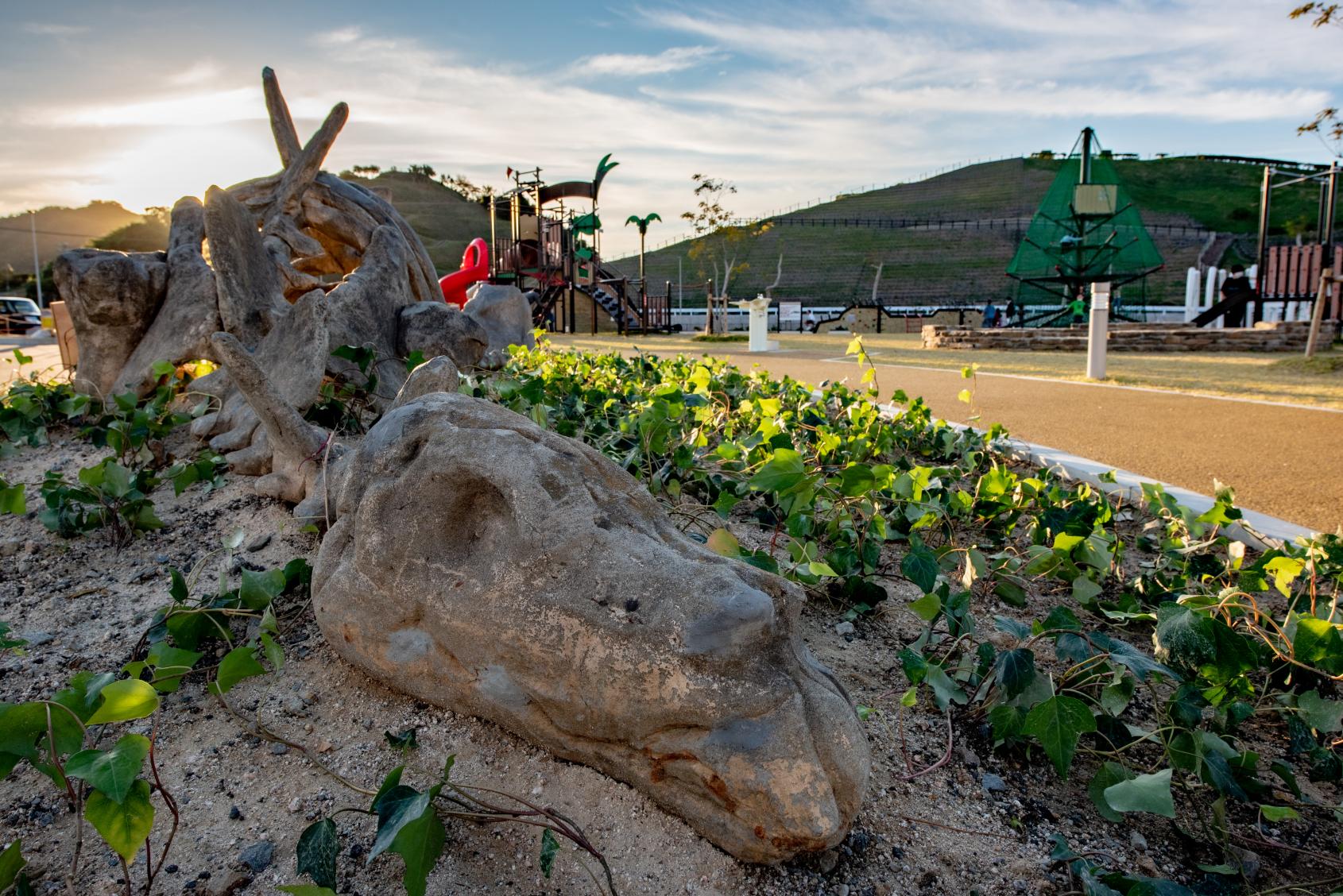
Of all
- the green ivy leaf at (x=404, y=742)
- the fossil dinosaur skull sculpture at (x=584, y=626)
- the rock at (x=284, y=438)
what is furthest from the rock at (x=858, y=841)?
the rock at (x=284, y=438)

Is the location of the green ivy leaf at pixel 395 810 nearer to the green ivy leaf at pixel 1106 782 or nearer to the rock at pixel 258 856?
the rock at pixel 258 856

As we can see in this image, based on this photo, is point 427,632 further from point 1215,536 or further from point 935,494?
point 1215,536

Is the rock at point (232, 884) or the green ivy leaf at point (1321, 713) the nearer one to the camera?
the rock at point (232, 884)

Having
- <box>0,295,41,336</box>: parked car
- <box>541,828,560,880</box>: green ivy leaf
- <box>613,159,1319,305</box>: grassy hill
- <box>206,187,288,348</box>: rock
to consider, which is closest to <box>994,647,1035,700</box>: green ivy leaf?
<box>541,828,560,880</box>: green ivy leaf

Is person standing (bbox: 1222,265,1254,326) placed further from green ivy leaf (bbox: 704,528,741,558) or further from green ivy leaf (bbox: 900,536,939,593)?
green ivy leaf (bbox: 704,528,741,558)

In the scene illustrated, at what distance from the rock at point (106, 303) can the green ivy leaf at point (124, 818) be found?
14.1 ft

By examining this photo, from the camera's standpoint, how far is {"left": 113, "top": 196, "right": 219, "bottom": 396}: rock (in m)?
4.64

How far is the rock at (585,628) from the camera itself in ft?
4.65

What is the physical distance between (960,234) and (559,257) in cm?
4704

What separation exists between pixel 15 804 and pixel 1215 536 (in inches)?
133

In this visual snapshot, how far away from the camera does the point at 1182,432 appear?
231 inches

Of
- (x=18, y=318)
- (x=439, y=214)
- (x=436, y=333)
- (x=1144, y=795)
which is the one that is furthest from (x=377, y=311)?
(x=439, y=214)

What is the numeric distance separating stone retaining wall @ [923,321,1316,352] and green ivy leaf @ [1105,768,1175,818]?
16665mm

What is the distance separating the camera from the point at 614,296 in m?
28.0
